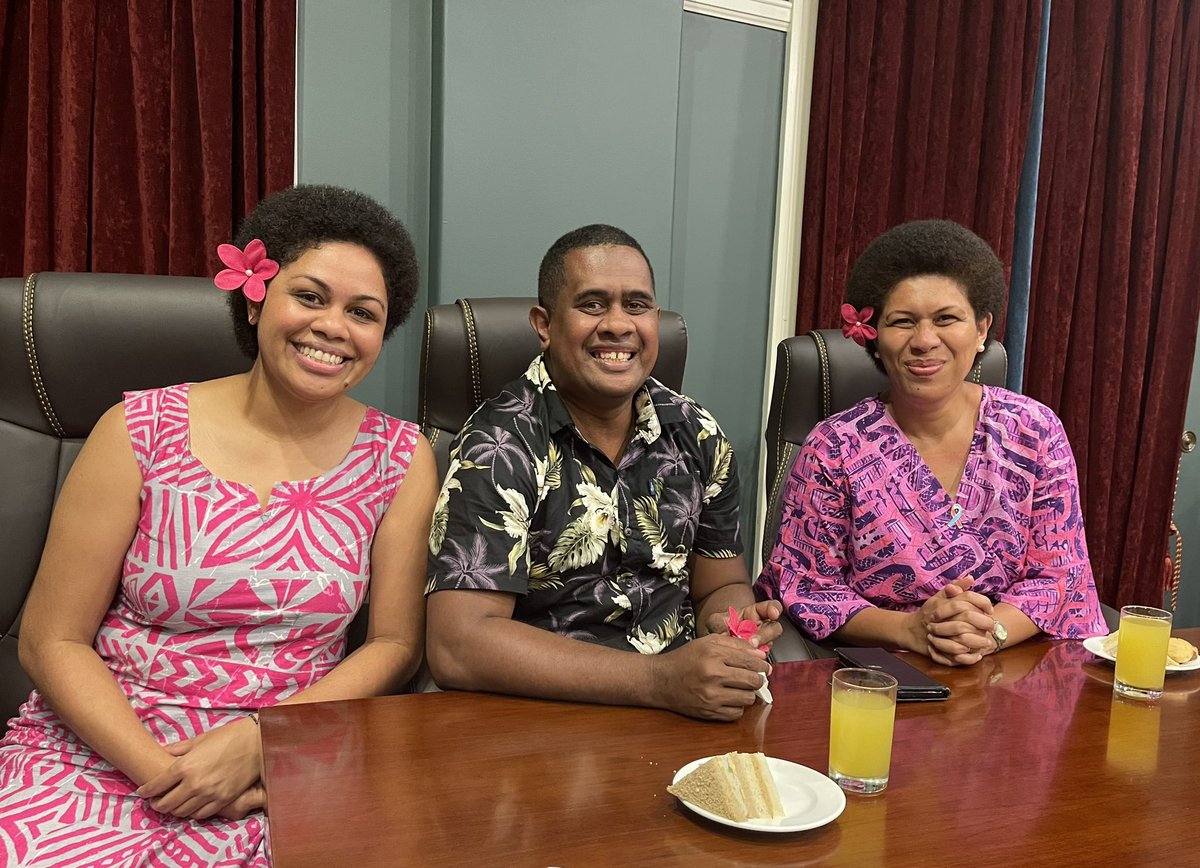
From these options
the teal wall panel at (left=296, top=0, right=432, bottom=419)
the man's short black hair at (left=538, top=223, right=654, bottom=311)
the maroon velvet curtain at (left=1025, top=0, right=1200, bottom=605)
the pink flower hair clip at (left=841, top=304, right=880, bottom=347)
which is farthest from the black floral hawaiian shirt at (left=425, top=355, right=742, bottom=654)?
the maroon velvet curtain at (left=1025, top=0, right=1200, bottom=605)

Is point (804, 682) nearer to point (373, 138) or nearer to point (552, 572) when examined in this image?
point (552, 572)

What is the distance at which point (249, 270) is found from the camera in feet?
4.82

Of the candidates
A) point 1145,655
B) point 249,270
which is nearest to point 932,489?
point 1145,655

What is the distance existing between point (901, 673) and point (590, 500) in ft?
1.76

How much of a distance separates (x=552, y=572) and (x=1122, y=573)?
264 centimetres

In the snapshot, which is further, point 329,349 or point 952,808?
point 329,349

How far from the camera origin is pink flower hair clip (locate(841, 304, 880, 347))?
6.01 ft

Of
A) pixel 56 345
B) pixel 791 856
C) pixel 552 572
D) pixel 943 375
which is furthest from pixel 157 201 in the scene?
pixel 791 856

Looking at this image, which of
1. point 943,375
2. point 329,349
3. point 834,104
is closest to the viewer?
point 329,349

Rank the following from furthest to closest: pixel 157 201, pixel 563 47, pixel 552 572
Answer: pixel 563 47 < pixel 157 201 < pixel 552 572

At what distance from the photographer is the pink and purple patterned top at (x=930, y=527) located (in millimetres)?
1707

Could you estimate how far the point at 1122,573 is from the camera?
3.37 metres

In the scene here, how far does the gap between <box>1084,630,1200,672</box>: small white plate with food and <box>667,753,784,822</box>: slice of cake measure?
27.4 inches

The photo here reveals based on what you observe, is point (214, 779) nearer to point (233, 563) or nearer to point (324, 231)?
point (233, 563)
